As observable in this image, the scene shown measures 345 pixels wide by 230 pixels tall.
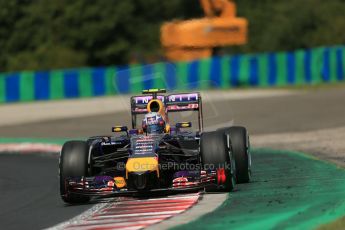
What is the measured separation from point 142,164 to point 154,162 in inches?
5.4

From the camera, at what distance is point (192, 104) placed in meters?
12.8

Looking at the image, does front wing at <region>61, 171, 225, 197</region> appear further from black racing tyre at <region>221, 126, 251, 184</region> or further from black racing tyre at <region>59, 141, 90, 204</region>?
black racing tyre at <region>221, 126, 251, 184</region>

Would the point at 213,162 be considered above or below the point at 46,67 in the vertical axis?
below

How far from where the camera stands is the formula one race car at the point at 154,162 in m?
10.8

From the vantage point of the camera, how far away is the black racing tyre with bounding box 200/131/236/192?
10.9 metres

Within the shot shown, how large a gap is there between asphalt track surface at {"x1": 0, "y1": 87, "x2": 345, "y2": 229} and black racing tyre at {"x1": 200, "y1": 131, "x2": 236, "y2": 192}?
1.48 m

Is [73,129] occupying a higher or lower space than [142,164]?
higher

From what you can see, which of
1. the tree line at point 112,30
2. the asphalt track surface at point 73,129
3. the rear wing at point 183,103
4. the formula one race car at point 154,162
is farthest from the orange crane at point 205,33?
the formula one race car at point 154,162

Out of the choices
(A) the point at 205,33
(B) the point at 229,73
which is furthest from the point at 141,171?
(A) the point at 205,33

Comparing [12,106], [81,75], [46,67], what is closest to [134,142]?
[12,106]

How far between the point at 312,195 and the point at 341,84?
34139mm

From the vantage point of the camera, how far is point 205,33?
53.4 meters

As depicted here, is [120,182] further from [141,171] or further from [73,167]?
[73,167]

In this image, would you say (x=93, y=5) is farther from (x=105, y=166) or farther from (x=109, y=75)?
(x=105, y=166)
